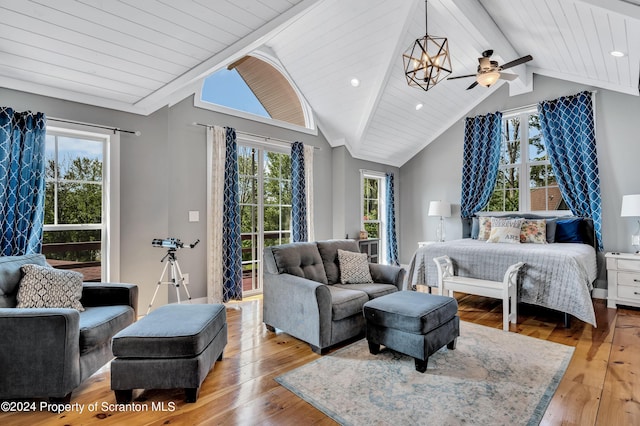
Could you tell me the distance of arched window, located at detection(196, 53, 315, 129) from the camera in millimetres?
4434

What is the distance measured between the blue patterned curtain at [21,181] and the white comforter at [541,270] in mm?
4271

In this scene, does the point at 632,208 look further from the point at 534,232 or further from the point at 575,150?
the point at 575,150

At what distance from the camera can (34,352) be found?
1909mm

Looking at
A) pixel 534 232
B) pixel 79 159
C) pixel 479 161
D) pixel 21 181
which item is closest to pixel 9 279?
pixel 21 181

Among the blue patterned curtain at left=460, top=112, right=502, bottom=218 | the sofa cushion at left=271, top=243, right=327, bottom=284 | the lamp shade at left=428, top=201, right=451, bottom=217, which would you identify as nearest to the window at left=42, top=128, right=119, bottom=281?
the sofa cushion at left=271, top=243, right=327, bottom=284

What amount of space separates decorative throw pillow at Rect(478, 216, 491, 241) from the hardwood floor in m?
1.96

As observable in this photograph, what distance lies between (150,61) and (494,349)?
3841 millimetres

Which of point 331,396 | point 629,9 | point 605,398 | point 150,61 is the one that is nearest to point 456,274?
point 605,398

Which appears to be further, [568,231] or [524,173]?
[524,173]

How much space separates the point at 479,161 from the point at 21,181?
6.13 m

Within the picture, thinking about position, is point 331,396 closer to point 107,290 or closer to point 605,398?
point 605,398

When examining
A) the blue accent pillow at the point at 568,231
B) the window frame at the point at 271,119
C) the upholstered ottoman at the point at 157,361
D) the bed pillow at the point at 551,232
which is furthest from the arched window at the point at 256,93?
the blue accent pillow at the point at 568,231

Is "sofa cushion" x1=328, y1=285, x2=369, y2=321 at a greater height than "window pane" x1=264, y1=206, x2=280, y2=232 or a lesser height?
lesser

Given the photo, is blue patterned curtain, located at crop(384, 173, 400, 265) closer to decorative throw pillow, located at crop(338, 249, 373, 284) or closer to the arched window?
the arched window
